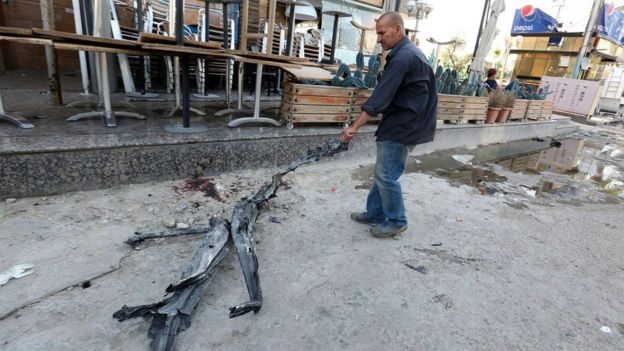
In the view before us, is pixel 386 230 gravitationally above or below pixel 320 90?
below

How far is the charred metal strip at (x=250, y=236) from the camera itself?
202 centimetres

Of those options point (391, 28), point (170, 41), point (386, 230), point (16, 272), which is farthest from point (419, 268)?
point (170, 41)

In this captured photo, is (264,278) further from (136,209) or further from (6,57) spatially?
(6,57)

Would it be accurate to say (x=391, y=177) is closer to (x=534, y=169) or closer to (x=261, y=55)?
(x=261, y=55)

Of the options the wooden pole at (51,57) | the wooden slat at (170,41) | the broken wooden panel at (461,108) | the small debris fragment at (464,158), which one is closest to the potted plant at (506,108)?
the broken wooden panel at (461,108)

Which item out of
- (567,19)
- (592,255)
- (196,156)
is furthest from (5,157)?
(567,19)

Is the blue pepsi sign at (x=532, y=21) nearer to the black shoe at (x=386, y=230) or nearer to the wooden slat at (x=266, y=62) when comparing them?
the wooden slat at (x=266, y=62)

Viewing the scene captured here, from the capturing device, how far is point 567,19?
23984mm

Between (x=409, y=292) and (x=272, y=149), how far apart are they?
266cm

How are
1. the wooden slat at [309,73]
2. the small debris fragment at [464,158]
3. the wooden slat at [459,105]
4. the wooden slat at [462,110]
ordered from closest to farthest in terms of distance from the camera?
1. the wooden slat at [309,73]
2. the small debris fragment at [464,158]
3. the wooden slat at [459,105]
4. the wooden slat at [462,110]

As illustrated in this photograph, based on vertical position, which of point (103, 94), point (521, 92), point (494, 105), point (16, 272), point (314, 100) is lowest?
point (16, 272)

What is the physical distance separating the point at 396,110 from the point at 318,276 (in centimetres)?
154

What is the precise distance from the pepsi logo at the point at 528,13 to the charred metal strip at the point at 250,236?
91.7 feet

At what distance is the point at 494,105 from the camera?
8.05 meters
